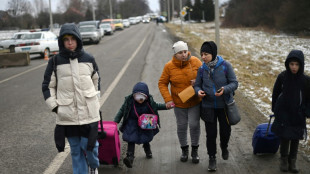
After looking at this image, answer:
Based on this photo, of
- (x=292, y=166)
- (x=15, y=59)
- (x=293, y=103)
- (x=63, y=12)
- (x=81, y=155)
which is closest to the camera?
(x=81, y=155)

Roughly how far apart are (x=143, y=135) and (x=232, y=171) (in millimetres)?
1227

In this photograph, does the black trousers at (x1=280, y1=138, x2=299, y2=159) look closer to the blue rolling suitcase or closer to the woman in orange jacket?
the blue rolling suitcase

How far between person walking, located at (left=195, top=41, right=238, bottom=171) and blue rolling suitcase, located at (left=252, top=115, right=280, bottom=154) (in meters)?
0.58

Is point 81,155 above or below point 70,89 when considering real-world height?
below

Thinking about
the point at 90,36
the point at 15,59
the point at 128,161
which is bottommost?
the point at 128,161

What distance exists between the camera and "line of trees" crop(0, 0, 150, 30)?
99.9 feet

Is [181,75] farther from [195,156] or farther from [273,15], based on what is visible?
[273,15]

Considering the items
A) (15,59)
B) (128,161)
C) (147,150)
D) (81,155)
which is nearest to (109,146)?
(128,161)

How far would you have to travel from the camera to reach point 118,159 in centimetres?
470

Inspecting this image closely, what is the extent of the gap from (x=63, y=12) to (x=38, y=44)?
79.4 m

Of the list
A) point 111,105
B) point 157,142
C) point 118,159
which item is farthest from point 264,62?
point 118,159

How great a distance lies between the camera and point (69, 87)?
383cm

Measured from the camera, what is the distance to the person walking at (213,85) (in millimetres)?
4473

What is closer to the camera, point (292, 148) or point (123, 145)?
point (292, 148)
